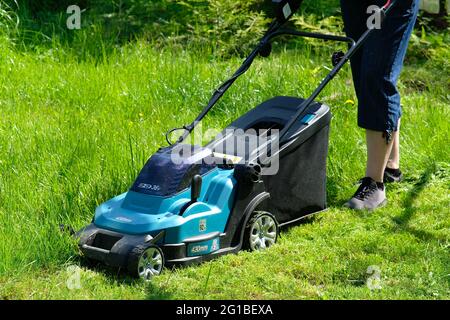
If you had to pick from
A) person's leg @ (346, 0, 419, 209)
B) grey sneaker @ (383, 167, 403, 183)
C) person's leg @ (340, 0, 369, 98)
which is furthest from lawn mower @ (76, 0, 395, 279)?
grey sneaker @ (383, 167, 403, 183)

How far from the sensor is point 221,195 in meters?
3.80

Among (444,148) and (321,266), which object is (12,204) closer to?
(321,266)

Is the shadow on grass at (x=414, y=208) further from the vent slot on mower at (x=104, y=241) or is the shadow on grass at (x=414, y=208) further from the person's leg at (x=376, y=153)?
the vent slot on mower at (x=104, y=241)

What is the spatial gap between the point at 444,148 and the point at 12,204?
7.80 feet

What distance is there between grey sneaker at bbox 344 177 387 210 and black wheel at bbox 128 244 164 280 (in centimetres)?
129

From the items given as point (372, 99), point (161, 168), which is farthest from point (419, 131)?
point (161, 168)

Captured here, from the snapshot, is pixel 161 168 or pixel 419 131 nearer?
pixel 161 168

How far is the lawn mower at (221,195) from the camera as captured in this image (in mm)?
3643

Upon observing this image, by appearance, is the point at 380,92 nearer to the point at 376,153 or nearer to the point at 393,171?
the point at 376,153

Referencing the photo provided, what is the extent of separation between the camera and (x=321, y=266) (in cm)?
A: 382

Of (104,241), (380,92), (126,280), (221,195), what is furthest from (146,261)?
(380,92)

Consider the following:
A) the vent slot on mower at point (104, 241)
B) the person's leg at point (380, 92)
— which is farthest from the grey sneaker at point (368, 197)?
the vent slot on mower at point (104, 241)

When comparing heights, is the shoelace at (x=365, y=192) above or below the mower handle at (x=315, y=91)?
below
